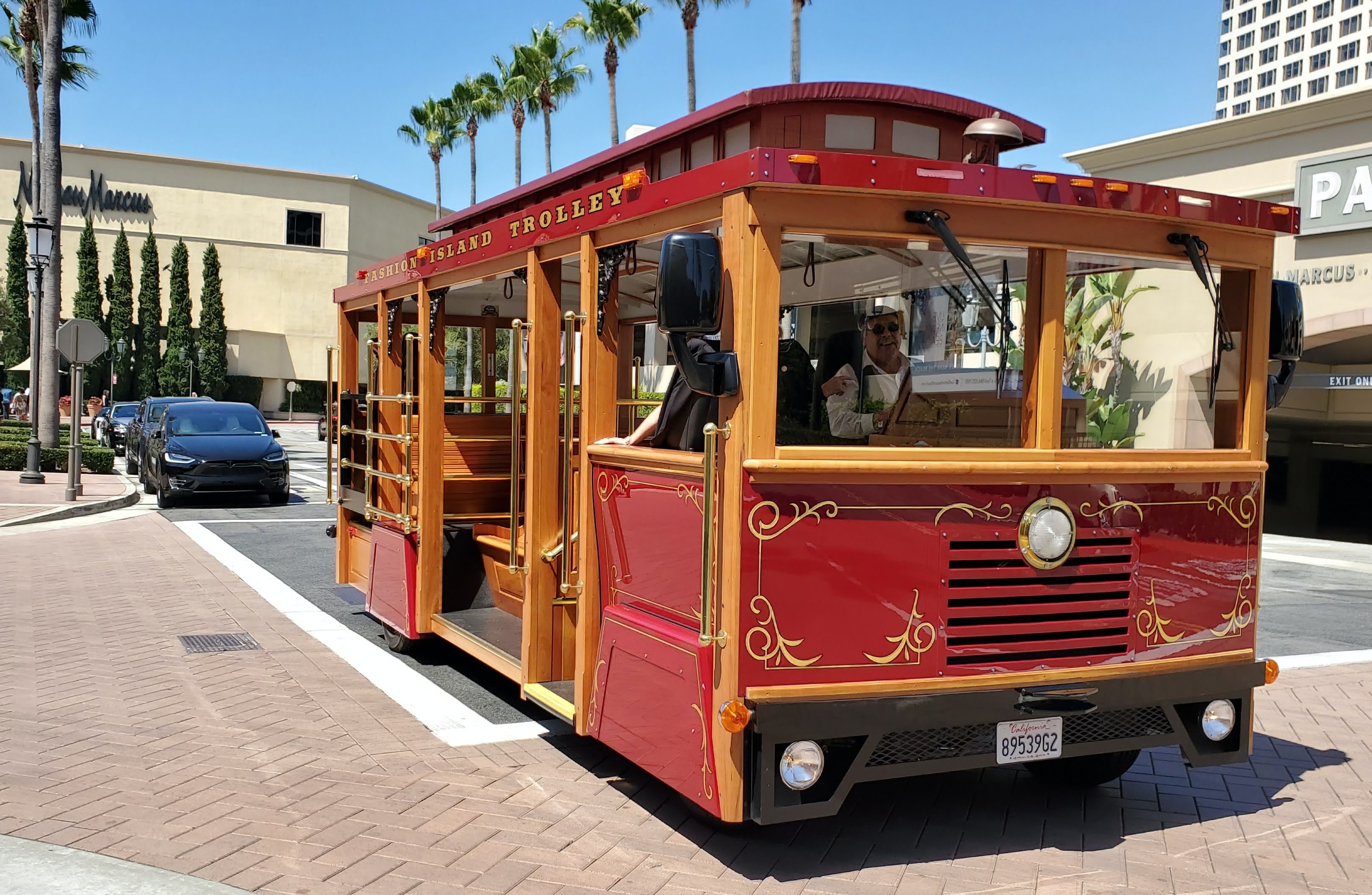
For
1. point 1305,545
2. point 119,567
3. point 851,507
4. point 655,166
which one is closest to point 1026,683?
point 851,507

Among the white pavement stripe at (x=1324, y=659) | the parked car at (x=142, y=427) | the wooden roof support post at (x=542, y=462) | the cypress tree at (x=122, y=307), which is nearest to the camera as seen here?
the wooden roof support post at (x=542, y=462)

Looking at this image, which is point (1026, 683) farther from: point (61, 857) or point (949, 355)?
point (61, 857)

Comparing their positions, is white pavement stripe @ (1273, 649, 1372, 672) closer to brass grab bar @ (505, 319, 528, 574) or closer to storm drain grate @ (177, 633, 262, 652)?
brass grab bar @ (505, 319, 528, 574)

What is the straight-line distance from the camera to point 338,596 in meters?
10.2

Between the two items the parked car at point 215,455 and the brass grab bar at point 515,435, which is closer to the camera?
the brass grab bar at point 515,435

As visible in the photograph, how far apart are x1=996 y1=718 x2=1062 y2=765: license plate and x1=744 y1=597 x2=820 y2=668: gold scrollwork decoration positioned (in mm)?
901

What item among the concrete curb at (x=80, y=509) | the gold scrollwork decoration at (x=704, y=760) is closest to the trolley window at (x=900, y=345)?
the gold scrollwork decoration at (x=704, y=760)

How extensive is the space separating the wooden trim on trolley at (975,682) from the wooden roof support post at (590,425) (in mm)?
1186

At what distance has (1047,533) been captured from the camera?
4.28m

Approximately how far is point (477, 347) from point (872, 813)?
4511 millimetres

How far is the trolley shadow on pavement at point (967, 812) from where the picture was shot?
Result: 4469mm

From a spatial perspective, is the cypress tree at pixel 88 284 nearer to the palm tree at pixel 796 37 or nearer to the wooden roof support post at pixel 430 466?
the palm tree at pixel 796 37

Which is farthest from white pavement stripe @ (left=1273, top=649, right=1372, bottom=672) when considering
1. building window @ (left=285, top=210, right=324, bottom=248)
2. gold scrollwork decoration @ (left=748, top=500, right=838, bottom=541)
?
building window @ (left=285, top=210, right=324, bottom=248)

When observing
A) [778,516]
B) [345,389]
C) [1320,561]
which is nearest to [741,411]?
[778,516]
